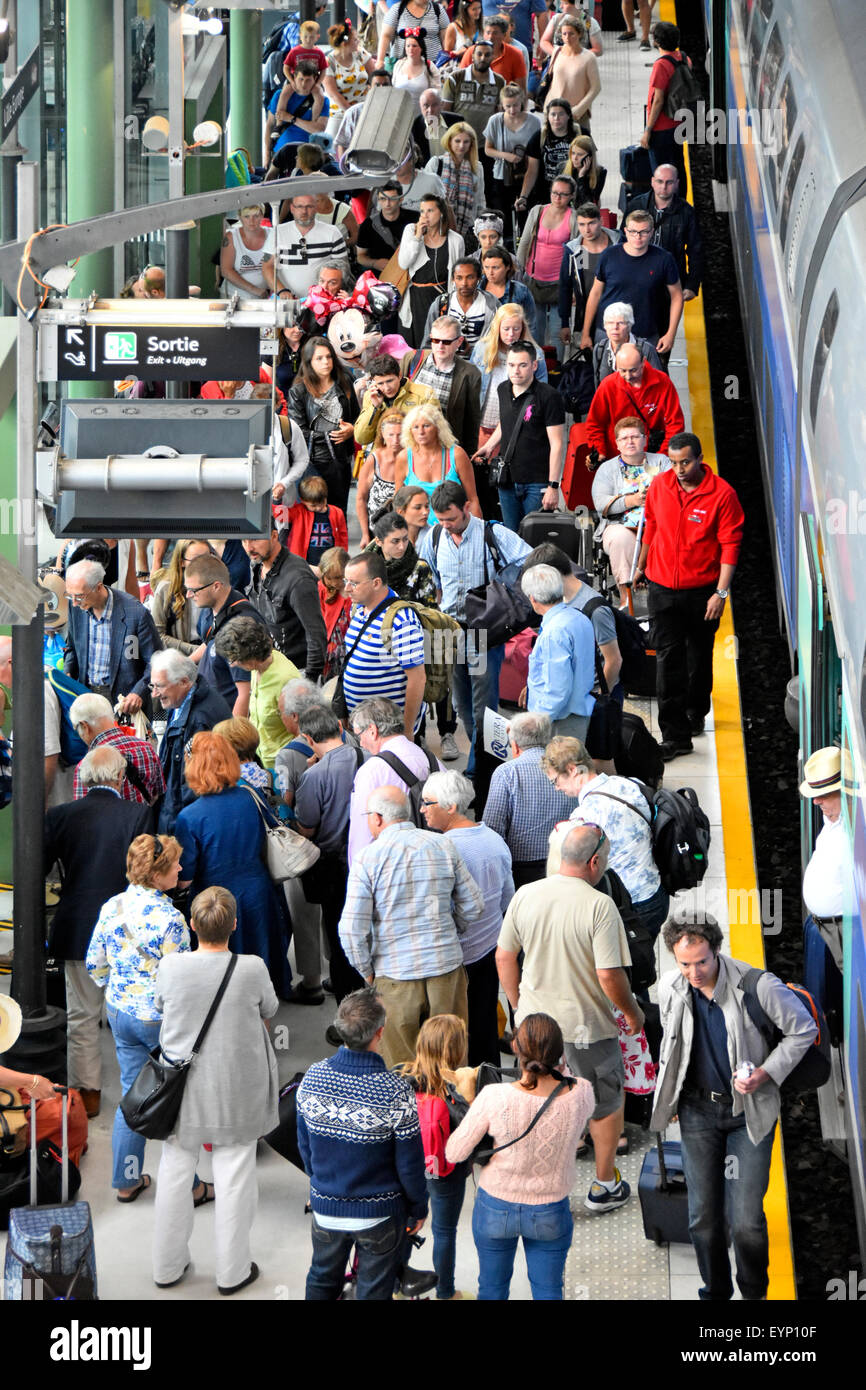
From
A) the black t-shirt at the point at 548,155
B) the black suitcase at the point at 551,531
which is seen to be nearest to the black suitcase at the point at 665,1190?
the black suitcase at the point at 551,531

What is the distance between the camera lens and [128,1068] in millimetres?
8570

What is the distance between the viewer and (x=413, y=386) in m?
13.0

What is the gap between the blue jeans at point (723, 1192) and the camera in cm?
762

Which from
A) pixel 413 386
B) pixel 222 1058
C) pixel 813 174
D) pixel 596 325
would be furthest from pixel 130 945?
pixel 596 325

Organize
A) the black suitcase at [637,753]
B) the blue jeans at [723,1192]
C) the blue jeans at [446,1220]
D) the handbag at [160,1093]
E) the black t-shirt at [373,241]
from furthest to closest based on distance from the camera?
1. the black t-shirt at [373,241]
2. the black suitcase at [637,753]
3. the handbag at [160,1093]
4. the blue jeans at [446,1220]
5. the blue jeans at [723,1192]

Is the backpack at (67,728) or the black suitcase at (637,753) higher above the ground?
the backpack at (67,728)

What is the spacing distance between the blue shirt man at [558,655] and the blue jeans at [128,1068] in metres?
2.65

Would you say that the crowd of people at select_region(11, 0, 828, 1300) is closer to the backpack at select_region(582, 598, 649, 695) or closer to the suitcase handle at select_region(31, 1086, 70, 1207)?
the backpack at select_region(582, 598, 649, 695)

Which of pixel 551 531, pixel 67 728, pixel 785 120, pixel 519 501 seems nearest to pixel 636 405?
pixel 519 501

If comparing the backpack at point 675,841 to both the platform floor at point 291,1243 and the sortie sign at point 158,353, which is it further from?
the sortie sign at point 158,353

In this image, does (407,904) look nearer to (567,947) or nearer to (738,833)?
(567,947)

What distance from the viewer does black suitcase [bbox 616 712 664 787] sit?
1059cm

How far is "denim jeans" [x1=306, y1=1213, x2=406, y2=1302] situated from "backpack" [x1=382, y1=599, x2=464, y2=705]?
13.0 ft
